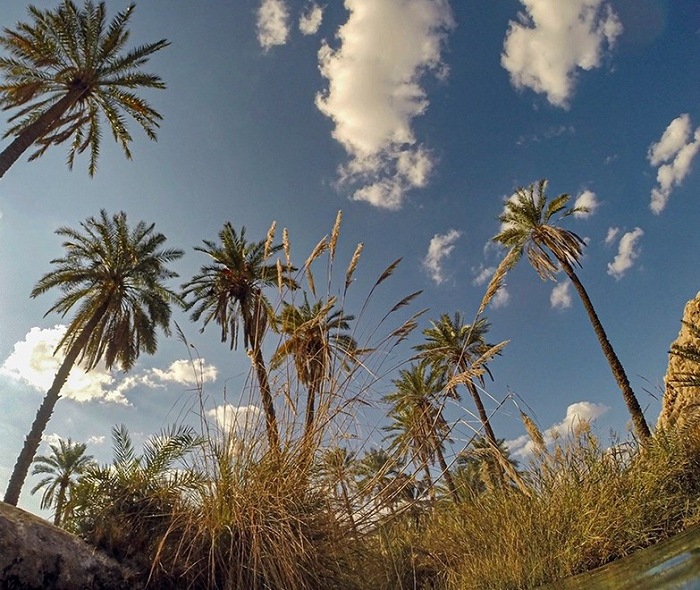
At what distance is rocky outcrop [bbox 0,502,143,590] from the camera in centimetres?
260

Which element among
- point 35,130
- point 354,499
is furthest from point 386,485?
point 35,130

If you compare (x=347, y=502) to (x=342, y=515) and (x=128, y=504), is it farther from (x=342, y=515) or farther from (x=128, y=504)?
(x=128, y=504)

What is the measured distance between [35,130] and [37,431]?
9.56 metres

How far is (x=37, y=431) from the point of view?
1573 centimetres

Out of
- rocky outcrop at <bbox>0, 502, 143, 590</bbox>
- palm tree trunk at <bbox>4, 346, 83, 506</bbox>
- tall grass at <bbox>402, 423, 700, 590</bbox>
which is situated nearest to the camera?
rocky outcrop at <bbox>0, 502, 143, 590</bbox>

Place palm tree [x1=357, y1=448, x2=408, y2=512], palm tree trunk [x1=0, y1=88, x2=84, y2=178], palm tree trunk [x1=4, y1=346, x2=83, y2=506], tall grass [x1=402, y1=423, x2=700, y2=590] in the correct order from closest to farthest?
1. palm tree [x1=357, y1=448, x2=408, y2=512]
2. tall grass [x1=402, y1=423, x2=700, y2=590]
3. palm tree trunk [x1=0, y1=88, x2=84, y2=178]
4. palm tree trunk [x1=4, y1=346, x2=83, y2=506]

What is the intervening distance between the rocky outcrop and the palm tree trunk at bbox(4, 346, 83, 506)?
15.3m

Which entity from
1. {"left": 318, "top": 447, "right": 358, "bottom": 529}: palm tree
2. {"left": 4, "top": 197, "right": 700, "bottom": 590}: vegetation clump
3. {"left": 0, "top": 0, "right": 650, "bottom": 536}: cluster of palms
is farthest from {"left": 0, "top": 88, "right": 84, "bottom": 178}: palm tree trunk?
{"left": 318, "top": 447, "right": 358, "bottom": 529}: palm tree

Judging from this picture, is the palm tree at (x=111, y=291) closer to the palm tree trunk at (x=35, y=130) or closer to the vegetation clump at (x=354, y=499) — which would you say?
the palm tree trunk at (x=35, y=130)

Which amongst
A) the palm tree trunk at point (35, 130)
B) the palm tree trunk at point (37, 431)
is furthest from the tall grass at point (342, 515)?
the palm tree trunk at point (37, 431)

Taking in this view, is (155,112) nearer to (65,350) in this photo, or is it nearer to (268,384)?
(65,350)

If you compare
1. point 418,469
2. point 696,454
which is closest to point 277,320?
point 418,469

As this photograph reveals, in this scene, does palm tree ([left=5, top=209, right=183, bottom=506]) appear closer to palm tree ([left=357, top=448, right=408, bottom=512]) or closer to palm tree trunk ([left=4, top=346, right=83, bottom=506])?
palm tree trunk ([left=4, top=346, right=83, bottom=506])

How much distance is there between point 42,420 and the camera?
52.3 ft
